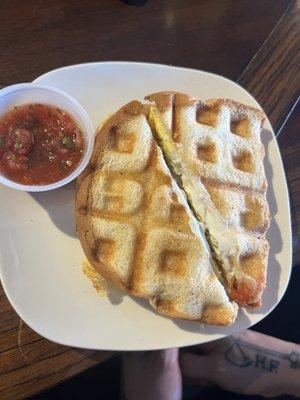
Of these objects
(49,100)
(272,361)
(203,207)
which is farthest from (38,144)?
(272,361)

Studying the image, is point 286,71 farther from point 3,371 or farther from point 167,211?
point 3,371

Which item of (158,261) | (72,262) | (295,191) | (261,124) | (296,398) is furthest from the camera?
(296,398)

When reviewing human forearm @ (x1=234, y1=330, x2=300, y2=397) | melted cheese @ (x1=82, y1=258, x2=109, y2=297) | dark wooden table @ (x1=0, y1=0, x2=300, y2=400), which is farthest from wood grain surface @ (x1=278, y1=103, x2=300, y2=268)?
melted cheese @ (x1=82, y1=258, x2=109, y2=297)

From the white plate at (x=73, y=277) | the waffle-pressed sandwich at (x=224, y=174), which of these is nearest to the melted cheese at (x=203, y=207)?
the waffle-pressed sandwich at (x=224, y=174)

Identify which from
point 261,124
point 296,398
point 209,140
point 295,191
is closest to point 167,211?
point 209,140

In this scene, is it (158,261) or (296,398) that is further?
(296,398)

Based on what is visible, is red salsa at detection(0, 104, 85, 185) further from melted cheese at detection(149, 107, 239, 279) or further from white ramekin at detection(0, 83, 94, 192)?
melted cheese at detection(149, 107, 239, 279)
